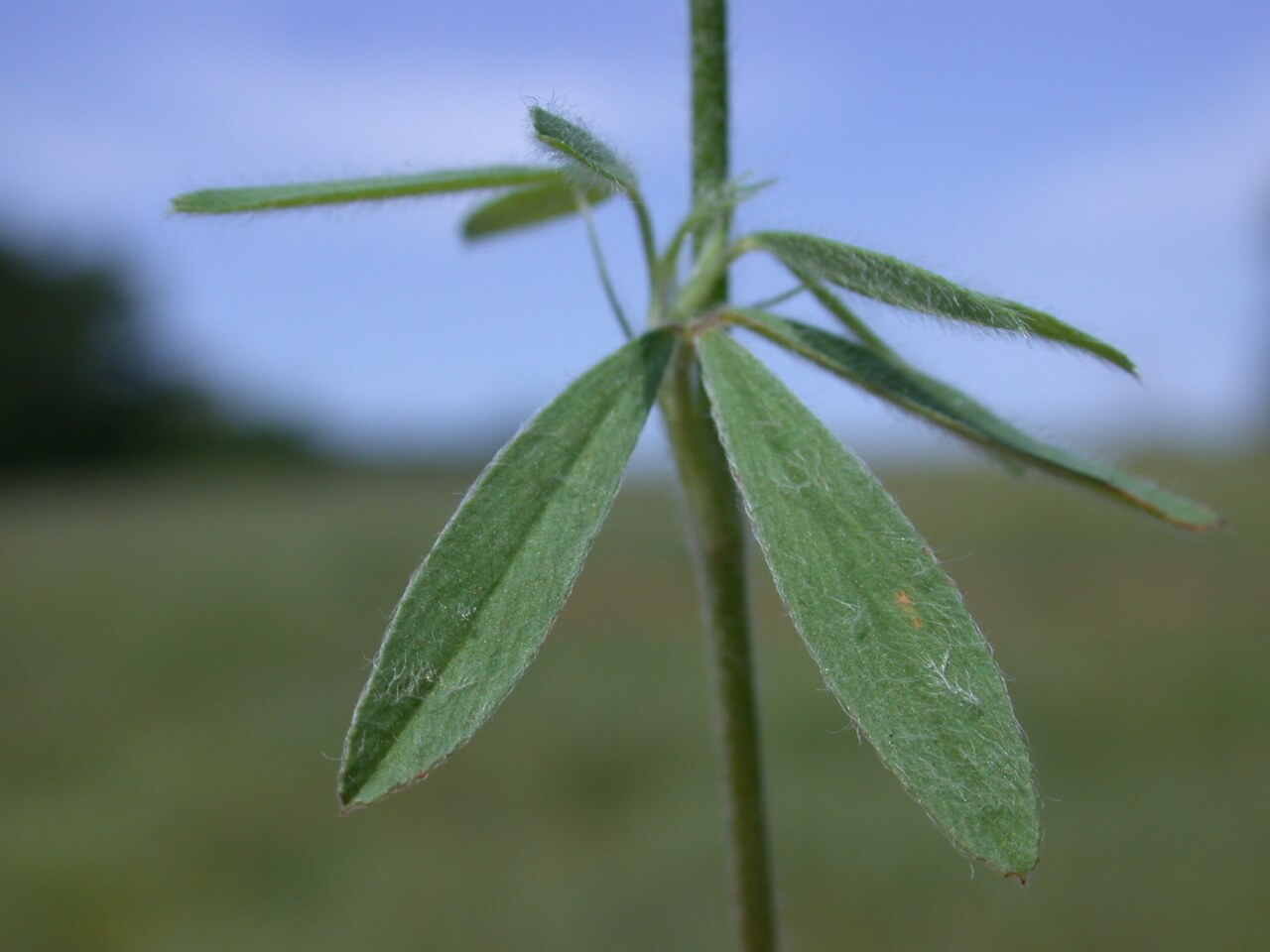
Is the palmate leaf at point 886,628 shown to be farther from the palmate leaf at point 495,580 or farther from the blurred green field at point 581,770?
the blurred green field at point 581,770

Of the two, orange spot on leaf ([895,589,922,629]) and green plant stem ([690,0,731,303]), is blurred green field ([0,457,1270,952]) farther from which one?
orange spot on leaf ([895,589,922,629])

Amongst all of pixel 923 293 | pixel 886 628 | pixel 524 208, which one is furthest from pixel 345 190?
pixel 886 628

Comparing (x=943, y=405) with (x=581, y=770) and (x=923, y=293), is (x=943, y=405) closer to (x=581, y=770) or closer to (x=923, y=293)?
(x=923, y=293)

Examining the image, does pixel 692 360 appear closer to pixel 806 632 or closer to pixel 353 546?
pixel 806 632

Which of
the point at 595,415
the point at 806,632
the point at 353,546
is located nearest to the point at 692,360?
the point at 595,415

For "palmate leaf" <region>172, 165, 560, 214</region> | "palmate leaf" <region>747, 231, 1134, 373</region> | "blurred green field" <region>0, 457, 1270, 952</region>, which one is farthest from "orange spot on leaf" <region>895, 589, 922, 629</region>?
"blurred green field" <region>0, 457, 1270, 952</region>

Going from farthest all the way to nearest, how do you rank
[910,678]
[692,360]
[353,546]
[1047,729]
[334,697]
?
[353,546], [334,697], [1047,729], [692,360], [910,678]
